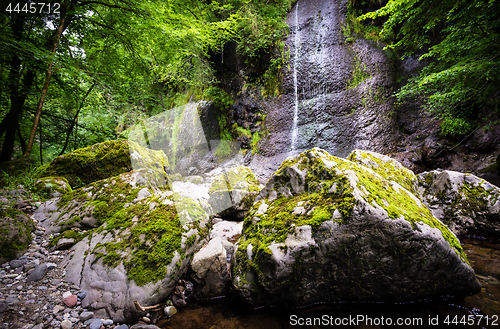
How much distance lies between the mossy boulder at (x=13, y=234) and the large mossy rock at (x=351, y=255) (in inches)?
108

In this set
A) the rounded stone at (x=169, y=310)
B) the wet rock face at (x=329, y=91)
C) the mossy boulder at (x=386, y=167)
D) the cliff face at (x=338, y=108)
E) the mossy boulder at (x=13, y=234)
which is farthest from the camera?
the wet rock face at (x=329, y=91)

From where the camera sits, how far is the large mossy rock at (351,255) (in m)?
2.10

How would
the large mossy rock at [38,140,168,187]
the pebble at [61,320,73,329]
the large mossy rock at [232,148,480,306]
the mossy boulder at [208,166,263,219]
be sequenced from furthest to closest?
the mossy boulder at [208,166,263,219], the large mossy rock at [38,140,168,187], the large mossy rock at [232,148,480,306], the pebble at [61,320,73,329]

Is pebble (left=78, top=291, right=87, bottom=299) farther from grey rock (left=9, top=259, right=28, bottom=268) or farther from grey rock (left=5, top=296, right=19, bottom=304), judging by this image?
grey rock (left=9, top=259, right=28, bottom=268)

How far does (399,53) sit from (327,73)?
336 cm

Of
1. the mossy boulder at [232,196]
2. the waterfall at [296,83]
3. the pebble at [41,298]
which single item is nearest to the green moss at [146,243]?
the pebble at [41,298]

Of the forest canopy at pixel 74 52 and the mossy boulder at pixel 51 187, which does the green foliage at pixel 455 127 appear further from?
the mossy boulder at pixel 51 187

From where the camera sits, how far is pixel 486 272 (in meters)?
2.75

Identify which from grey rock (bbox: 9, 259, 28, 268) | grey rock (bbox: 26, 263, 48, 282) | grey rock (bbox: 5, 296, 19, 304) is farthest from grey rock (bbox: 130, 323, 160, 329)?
grey rock (bbox: 9, 259, 28, 268)

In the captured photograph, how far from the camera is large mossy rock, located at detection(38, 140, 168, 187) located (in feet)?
15.0

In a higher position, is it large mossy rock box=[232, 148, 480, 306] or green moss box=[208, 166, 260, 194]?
green moss box=[208, 166, 260, 194]

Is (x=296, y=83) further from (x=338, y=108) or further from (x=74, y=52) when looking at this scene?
(x=74, y=52)

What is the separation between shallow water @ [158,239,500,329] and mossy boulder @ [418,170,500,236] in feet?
6.35

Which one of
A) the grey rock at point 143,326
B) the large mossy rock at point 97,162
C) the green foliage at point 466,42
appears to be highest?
the green foliage at point 466,42
